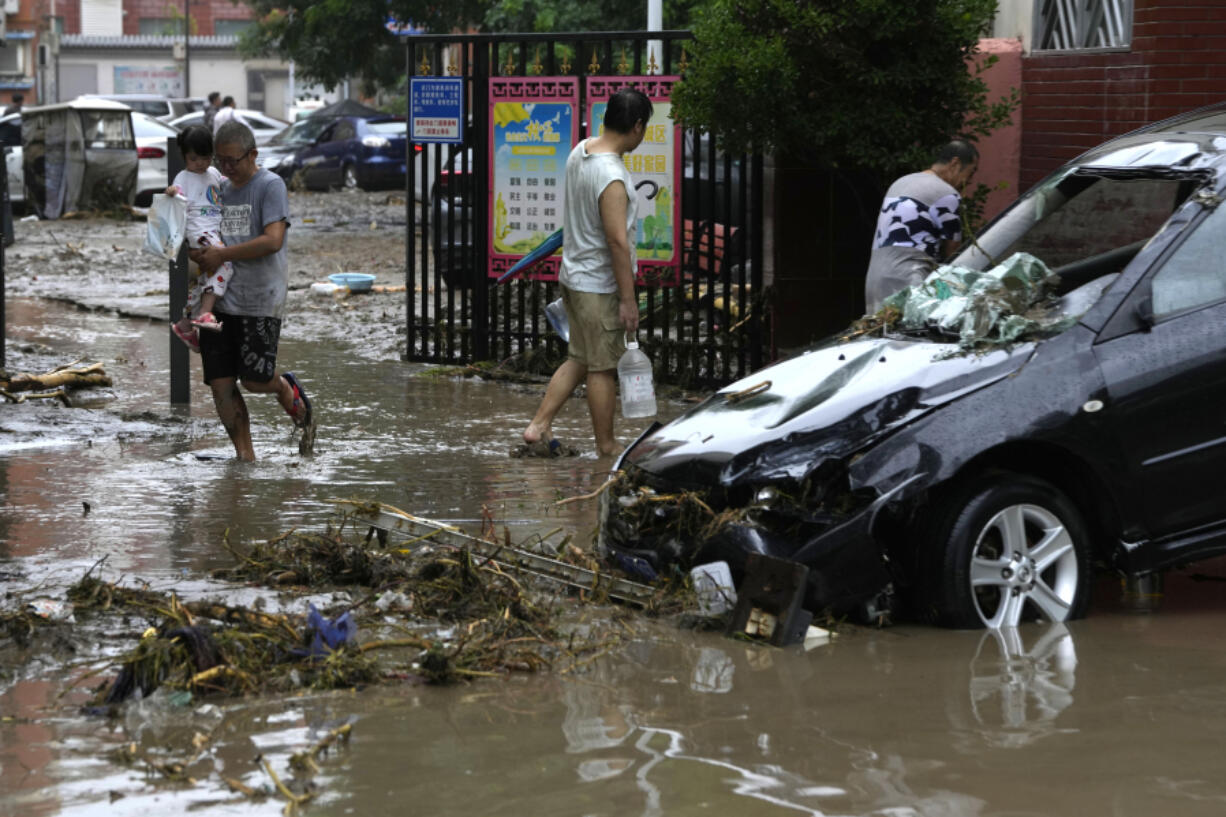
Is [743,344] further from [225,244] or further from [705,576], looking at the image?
[705,576]

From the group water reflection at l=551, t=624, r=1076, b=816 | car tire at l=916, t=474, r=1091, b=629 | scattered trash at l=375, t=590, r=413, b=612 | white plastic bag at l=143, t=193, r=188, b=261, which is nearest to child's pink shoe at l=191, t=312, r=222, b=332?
white plastic bag at l=143, t=193, r=188, b=261

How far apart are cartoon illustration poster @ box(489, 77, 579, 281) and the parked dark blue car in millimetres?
21288

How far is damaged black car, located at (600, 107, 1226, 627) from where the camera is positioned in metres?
5.55

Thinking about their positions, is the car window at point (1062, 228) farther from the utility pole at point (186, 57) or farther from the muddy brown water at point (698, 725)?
the utility pole at point (186, 57)

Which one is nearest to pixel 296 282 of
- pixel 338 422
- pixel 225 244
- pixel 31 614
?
pixel 338 422

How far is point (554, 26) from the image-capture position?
75.1 feet

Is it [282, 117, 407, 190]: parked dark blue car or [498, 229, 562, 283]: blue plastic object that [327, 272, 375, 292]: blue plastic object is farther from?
[282, 117, 407, 190]: parked dark blue car

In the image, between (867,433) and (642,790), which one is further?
(867,433)

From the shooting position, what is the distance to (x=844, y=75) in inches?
384

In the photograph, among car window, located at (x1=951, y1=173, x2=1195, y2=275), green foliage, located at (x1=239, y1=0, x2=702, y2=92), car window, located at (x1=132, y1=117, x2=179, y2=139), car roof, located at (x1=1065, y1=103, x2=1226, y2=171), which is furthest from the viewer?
car window, located at (x1=132, y1=117, x2=179, y2=139)

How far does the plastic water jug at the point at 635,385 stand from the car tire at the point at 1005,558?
3.15 m

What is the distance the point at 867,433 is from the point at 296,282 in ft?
44.8

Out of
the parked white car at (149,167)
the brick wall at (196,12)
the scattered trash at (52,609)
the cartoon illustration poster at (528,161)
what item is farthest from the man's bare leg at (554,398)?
the brick wall at (196,12)

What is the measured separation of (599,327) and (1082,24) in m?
4.04
